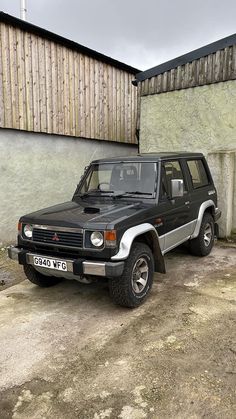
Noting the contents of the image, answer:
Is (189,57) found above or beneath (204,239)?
above

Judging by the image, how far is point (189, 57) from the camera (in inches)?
313

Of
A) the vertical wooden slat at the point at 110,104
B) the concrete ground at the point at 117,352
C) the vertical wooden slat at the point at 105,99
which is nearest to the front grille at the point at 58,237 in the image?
the concrete ground at the point at 117,352

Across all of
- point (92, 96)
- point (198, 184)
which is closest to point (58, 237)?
point (198, 184)

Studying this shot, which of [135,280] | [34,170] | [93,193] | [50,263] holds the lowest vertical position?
[135,280]

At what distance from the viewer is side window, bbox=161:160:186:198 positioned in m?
4.88

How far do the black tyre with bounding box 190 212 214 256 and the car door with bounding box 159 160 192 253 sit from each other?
1.81ft

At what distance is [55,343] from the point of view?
352cm

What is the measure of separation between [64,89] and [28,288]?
5325 millimetres

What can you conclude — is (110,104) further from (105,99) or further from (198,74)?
(198,74)

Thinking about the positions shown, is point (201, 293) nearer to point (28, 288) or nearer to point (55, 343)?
point (55, 343)

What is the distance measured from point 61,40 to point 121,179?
4.87m

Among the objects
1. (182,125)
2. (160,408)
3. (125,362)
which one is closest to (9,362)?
(125,362)

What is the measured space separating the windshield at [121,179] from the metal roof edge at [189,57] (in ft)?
13.8

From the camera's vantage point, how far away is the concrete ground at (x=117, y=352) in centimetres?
260
